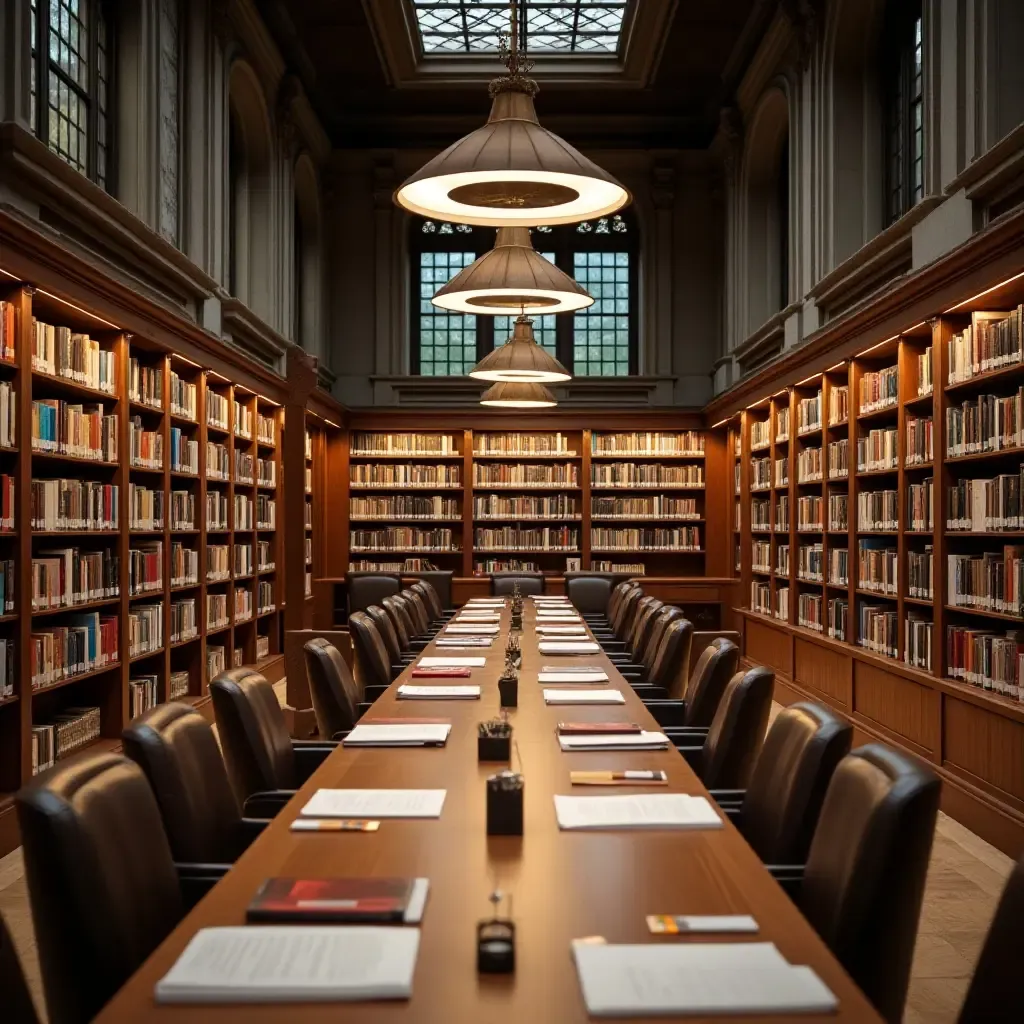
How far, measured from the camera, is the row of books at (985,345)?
5.21 metres

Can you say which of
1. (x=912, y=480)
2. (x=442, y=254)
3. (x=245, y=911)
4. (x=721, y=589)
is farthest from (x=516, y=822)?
(x=442, y=254)

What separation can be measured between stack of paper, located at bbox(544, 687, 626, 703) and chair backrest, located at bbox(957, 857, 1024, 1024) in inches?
89.6

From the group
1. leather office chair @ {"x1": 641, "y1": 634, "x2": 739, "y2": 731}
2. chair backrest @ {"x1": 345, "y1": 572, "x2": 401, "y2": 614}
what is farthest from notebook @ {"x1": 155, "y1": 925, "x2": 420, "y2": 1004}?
chair backrest @ {"x1": 345, "y1": 572, "x2": 401, "y2": 614}

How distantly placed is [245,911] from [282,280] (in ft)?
32.8

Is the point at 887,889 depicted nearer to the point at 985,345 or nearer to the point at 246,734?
the point at 246,734

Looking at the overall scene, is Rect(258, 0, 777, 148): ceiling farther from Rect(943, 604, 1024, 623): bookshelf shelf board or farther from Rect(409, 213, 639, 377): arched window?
Rect(943, 604, 1024, 623): bookshelf shelf board

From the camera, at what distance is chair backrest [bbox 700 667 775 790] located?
3641 mm

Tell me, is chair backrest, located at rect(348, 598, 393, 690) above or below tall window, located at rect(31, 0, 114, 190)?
below

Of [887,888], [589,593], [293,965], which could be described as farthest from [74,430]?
[589,593]

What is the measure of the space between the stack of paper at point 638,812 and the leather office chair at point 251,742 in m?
1.15

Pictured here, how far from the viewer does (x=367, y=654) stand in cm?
561

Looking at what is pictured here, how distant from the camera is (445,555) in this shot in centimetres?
1352

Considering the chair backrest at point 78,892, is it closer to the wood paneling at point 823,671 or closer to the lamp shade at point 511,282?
the lamp shade at point 511,282

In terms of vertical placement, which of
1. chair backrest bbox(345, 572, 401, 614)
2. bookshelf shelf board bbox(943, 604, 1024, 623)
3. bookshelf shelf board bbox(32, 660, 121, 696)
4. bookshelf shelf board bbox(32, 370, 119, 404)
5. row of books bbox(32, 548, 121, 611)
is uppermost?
bookshelf shelf board bbox(32, 370, 119, 404)
